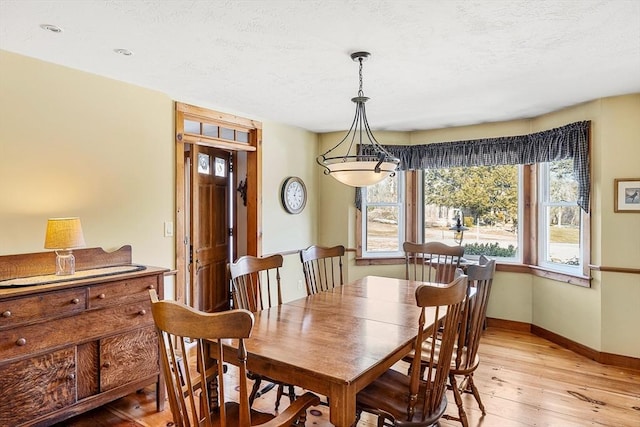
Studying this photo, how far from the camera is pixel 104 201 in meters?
2.86

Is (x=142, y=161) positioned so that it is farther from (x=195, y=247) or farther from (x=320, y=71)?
(x=320, y=71)

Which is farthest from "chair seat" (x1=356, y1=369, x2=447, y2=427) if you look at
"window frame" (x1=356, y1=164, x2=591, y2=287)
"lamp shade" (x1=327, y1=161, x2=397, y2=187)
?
"window frame" (x1=356, y1=164, x2=591, y2=287)

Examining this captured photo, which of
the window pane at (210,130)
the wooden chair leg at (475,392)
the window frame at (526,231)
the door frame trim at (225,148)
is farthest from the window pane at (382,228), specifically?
the wooden chair leg at (475,392)

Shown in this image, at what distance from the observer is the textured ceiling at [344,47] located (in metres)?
1.89

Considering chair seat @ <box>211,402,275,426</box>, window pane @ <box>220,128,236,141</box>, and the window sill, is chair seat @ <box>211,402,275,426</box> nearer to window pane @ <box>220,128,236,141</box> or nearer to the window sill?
window pane @ <box>220,128,236,141</box>

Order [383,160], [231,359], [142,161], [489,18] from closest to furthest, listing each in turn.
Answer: [231,359], [489,18], [383,160], [142,161]

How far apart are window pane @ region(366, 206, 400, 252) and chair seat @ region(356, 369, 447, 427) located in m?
2.97

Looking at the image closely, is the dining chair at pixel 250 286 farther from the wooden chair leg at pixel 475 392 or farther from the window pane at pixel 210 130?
the window pane at pixel 210 130

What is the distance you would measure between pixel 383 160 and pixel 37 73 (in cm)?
230

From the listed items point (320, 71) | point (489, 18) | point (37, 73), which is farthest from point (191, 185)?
point (489, 18)

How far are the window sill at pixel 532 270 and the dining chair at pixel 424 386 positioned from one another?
252 centimetres

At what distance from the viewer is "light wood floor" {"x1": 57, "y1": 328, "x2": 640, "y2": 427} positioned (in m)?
2.48

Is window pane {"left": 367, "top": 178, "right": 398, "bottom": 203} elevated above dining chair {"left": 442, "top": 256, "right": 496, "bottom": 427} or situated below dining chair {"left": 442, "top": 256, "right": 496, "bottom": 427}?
above

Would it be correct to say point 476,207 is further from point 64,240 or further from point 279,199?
point 64,240
